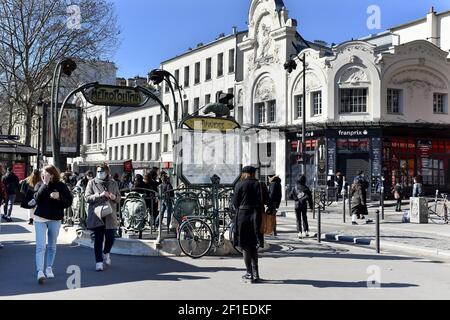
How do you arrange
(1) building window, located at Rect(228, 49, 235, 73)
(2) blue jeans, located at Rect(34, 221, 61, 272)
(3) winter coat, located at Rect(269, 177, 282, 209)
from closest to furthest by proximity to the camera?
(2) blue jeans, located at Rect(34, 221, 61, 272) → (3) winter coat, located at Rect(269, 177, 282, 209) → (1) building window, located at Rect(228, 49, 235, 73)

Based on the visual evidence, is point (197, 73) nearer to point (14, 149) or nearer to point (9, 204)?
point (14, 149)

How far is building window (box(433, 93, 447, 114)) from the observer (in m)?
33.3

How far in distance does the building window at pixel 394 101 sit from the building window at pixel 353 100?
1463mm

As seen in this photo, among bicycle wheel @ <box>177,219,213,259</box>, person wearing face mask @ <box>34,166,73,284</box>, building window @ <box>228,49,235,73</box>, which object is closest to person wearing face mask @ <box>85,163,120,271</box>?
person wearing face mask @ <box>34,166,73,284</box>

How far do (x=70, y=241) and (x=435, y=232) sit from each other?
10.5m

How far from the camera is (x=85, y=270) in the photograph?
8.90 meters

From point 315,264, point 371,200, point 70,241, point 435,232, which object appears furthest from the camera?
point 371,200

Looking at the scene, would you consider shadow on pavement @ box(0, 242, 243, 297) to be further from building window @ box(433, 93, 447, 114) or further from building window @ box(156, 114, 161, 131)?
building window @ box(156, 114, 161, 131)

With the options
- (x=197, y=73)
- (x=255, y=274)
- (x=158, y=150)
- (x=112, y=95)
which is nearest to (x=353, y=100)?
(x=197, y=73)

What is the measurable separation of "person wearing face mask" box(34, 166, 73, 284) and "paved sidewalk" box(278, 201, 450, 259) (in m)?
8.20

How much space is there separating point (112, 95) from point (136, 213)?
14.2 ft

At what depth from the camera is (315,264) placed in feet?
33.0

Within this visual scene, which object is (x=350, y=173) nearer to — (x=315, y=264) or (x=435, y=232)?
(x=435, y=232)
